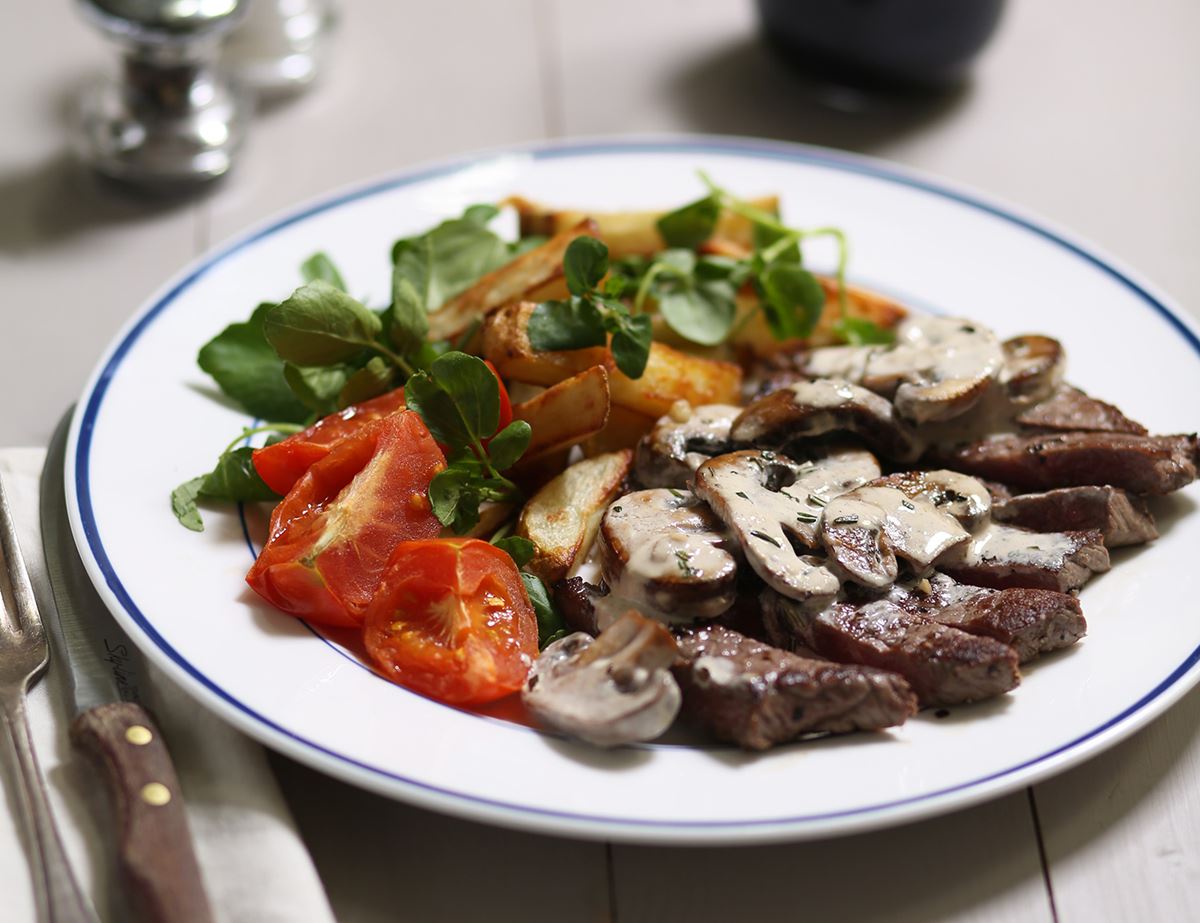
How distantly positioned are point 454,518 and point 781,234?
1.53 metres

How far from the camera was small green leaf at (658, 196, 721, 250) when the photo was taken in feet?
12.3

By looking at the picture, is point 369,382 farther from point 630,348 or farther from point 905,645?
point 905,645

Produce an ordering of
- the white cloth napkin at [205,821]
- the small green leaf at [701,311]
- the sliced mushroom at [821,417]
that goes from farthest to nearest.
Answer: the small green leaf at [701,311]
the sliced mushroom at [821,417]
the white cloth napkin at [205,821]

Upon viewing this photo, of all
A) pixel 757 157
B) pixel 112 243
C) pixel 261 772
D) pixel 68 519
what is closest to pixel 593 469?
pixel 261 772

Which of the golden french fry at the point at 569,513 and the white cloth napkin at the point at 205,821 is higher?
the golden french fry at the point at 569,513

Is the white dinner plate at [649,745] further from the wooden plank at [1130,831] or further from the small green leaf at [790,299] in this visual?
the small green leaf at [790,299]

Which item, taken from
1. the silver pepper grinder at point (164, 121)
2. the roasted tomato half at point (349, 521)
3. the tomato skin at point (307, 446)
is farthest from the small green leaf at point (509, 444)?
the silver pepper grinder at point (164, 121)

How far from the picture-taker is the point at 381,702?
8.38 feet

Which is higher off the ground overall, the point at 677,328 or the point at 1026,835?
the point at 677,328

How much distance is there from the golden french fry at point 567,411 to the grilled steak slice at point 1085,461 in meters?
0.93

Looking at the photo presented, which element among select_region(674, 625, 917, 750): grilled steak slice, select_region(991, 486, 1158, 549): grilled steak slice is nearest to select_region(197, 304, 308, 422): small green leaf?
select_region(674, 625, 917, 750): grilled steak slice

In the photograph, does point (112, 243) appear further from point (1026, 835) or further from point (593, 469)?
point (1026, 835)

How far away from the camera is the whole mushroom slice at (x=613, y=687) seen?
7.92 ft

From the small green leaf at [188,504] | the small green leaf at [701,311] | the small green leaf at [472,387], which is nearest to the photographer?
the small green leaf at [472,387]
